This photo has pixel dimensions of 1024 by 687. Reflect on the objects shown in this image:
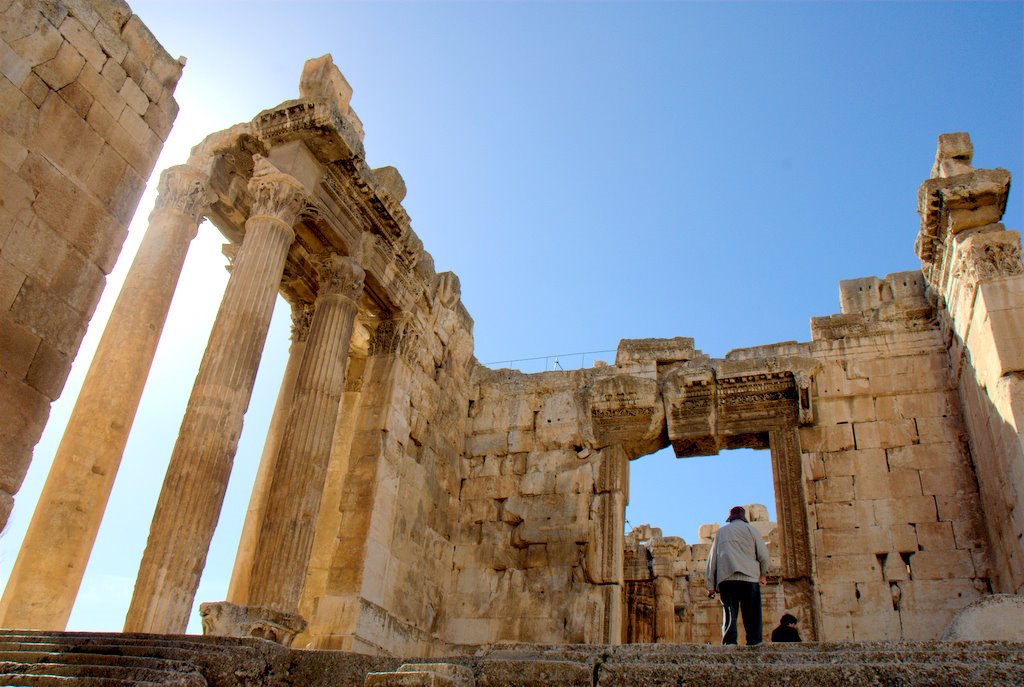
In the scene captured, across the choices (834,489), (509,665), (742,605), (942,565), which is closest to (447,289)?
(834,489)

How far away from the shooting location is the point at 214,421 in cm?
870

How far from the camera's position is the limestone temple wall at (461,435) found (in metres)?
8.89

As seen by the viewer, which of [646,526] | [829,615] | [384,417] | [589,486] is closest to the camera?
[829,615]

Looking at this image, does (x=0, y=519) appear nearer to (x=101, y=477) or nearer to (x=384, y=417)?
(x=101, y=477)

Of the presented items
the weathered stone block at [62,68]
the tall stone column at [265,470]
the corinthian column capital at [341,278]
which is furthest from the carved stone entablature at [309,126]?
the weathered stone block at [62,68]

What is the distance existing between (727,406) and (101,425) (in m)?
8.56

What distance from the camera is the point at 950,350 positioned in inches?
459

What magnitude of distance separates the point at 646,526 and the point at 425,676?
53.9ft

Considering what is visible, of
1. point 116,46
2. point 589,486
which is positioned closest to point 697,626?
point 589,486

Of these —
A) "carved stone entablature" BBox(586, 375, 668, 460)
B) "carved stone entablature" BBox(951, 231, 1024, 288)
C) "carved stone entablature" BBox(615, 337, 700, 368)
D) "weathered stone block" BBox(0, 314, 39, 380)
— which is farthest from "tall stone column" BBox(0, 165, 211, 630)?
"carved stone entablature" BBox(951, 231, 1024, 288)

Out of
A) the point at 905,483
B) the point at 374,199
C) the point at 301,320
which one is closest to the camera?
the point at 905,483

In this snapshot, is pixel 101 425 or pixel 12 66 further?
pixel 101 425

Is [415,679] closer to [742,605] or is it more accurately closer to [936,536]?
[742,605]

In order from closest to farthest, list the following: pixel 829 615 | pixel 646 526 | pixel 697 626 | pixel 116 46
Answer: pixel 116 46, pixel 829 615, pixel 697 626, pixel 646 526
